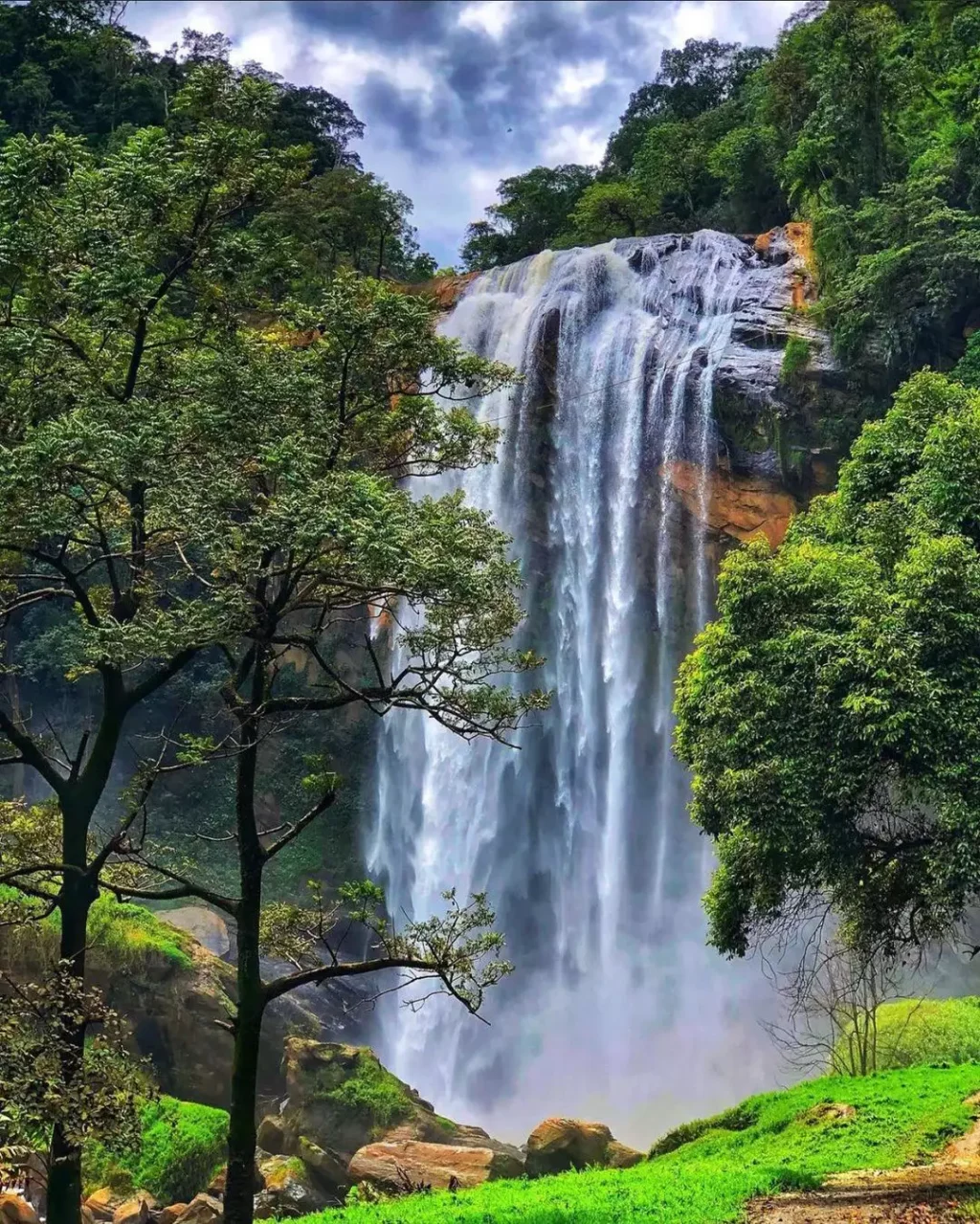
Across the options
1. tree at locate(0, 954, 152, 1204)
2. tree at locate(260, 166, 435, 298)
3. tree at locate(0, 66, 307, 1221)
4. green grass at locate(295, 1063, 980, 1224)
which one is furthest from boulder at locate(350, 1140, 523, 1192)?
tree at locate(260, 166, 435, 298)

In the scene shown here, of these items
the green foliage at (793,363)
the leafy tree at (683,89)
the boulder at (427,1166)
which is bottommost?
the boulder at (427,1166)

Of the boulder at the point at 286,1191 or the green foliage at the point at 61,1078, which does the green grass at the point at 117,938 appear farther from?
the green foliage at the point at 61,1078

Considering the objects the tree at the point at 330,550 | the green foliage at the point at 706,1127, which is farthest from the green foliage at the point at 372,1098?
the tree at the point at 330,550

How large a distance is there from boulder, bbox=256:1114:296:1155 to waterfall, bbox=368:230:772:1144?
653 centimetres

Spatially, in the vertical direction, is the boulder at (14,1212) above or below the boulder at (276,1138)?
below

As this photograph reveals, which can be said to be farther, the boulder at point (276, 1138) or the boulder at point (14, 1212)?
the boulder at point (276, 1138)

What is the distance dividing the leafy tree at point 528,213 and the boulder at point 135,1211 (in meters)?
33.2

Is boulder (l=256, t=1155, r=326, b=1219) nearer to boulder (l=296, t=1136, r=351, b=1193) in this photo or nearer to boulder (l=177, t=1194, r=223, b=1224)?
boulder (l=296, t=1136, r=351, b=1193)

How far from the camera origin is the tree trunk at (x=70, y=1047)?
6.47 metres

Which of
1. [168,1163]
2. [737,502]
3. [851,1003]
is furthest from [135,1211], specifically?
[737,502]

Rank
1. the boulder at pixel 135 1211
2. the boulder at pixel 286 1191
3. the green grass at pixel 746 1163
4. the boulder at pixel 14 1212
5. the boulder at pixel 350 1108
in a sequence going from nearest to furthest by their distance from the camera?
the green grass at pixel 746 1163 < the boulder at pixel 14 1212 < the boulder at pixel 135 1211 < the boulder at pixel 286 1191 < the boulder at pixel 350 1108

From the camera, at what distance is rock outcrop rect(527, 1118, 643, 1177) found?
13.2 meters

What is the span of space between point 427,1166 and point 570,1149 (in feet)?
5.93

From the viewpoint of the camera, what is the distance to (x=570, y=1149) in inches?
523
